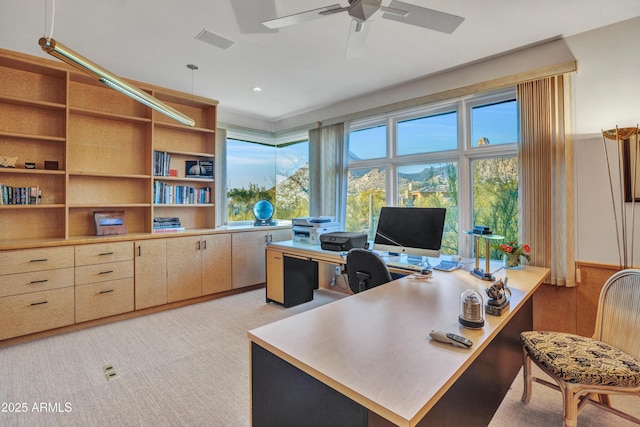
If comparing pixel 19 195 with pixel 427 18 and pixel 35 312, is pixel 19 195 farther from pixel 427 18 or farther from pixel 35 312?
pixel 427 18

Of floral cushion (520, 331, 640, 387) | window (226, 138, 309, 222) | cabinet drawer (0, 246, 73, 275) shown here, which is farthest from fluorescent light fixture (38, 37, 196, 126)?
floral cushion (520, 331, 640, 387)

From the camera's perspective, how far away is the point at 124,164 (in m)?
3.66

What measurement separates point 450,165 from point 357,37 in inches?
74.9

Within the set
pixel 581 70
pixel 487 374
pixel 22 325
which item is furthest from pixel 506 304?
pixel 22 325

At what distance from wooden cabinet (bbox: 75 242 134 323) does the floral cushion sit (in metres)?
3.63

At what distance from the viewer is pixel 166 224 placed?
380cm

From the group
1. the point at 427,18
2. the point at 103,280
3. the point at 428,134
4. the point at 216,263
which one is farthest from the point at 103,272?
the point at 428,134

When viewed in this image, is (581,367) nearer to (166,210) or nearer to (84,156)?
(166,210)

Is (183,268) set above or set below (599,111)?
below

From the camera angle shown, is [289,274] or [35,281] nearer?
[35,281]

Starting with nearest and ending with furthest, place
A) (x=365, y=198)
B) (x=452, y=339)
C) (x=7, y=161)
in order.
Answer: (x=452, y=339), (x=7, y=161), (x=365, y=198)

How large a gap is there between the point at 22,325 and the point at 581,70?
529cm

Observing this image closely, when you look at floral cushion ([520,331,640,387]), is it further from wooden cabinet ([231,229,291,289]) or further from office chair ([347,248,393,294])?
wooden cabinet ([231,229,291,289])

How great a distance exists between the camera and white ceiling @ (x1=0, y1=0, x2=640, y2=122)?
212 cm
